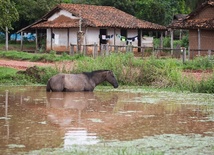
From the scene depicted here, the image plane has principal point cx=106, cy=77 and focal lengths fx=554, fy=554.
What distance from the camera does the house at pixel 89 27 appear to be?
48.2 meters

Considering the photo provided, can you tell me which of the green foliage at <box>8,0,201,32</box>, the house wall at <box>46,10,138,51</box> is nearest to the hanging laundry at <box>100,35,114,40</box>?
the house wall at <box>46,10,138,51</box>

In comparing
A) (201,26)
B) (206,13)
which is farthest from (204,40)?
(206,13)

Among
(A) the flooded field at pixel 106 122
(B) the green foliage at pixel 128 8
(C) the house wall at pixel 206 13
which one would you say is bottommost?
(A) the flooded field at pixel 106 122

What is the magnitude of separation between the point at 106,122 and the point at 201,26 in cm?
2578

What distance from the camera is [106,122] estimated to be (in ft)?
44.0

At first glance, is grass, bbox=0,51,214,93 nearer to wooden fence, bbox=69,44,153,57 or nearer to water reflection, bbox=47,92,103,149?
water reflection, bbox=47,92,103,149

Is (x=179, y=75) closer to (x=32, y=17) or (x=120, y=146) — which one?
(x=120, y=146)

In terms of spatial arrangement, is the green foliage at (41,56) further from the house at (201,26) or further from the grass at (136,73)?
the grass at (136,73)

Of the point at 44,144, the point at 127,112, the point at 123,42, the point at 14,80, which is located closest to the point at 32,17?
the point at 123,42

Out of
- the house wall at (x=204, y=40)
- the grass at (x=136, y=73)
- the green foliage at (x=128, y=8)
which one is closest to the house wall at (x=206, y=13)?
the house wall at (x=204, y=40)

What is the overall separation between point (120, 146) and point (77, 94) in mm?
9390

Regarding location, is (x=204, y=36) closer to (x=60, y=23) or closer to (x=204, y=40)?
(x=204, y=40)

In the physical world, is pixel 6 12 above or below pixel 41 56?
above

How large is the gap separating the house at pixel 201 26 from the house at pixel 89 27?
941 cm
